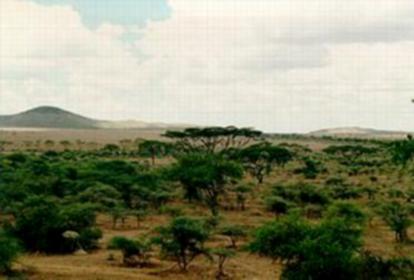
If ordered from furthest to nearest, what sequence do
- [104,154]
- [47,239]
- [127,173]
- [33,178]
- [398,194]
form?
1. [104,154]
2. [127,173]
3. [398,194]
4. [33,178]
5. [47,239]

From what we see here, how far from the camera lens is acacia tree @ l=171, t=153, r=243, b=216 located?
44.3 metres

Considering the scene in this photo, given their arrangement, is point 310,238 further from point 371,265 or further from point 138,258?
point 138,258

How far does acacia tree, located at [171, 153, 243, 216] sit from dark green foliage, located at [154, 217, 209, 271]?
47.0 ft

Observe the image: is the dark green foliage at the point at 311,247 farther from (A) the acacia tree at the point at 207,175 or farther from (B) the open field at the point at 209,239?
(A) the acacia tree at the point at 207,175

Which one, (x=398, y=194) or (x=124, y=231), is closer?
(x=124, y=231)

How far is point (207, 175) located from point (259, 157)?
931 inches

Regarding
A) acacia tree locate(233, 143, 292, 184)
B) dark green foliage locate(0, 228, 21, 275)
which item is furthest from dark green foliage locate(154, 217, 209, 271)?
acacia tree locate(233, 143, 292, 184)

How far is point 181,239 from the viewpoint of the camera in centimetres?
2661

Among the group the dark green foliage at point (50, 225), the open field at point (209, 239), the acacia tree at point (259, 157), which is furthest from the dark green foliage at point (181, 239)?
the acacia tree at point (259, 157)

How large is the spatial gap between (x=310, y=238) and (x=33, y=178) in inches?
1080

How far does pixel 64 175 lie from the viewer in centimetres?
5094

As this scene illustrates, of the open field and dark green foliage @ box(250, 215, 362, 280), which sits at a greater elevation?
dark green foliage @ box(250, 215, 362, 280)

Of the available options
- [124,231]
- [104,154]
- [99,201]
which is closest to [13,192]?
[99,201]

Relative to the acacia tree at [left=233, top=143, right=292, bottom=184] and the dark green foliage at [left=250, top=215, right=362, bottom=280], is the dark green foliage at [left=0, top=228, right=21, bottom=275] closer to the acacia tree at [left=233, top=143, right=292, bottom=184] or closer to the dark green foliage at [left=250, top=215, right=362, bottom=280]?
the dark green foliage at [left=250, top=215, right=362, bottom=280]
